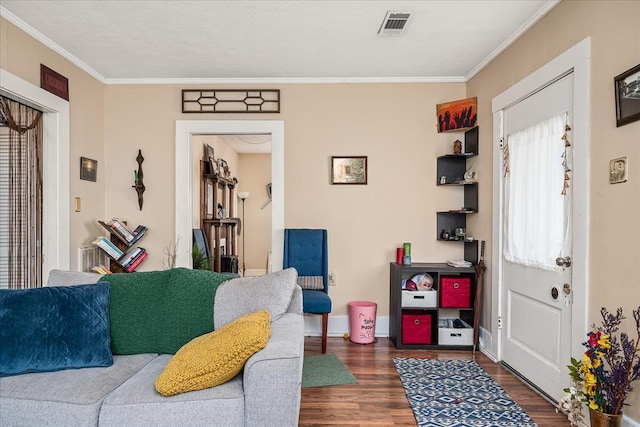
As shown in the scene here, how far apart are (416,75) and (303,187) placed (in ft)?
5.36

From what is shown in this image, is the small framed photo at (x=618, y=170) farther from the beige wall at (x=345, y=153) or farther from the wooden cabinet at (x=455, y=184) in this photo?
the beige wall at (x=345, y=153)

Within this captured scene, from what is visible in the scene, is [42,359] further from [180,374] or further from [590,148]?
[590,148]

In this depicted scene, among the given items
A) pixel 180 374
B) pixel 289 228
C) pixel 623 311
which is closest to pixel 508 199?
pixel 623 311

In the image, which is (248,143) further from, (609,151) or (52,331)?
(609,151)

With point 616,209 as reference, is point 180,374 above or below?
below

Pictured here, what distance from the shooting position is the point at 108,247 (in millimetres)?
3986

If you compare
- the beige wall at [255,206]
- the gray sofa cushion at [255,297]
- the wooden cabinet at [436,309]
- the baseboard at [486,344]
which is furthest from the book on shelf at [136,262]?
the beige wall at [255,206]

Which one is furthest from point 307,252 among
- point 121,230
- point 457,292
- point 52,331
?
point 52,331

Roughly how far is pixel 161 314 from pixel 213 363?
0.72 metres

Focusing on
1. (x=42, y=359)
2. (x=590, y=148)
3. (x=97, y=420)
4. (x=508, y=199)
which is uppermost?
(x=590, y=148)

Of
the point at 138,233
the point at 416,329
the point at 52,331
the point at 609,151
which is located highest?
the point at 609,151

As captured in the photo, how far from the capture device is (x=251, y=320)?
6.53 feet

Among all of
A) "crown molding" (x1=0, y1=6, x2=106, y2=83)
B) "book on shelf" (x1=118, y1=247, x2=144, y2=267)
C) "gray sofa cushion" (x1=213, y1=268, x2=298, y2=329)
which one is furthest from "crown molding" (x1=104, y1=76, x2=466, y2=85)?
"gray sofa cushion" (x1=213, y1=268, x2=298, y2=329)

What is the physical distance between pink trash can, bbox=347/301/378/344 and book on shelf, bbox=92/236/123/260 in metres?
2.35
